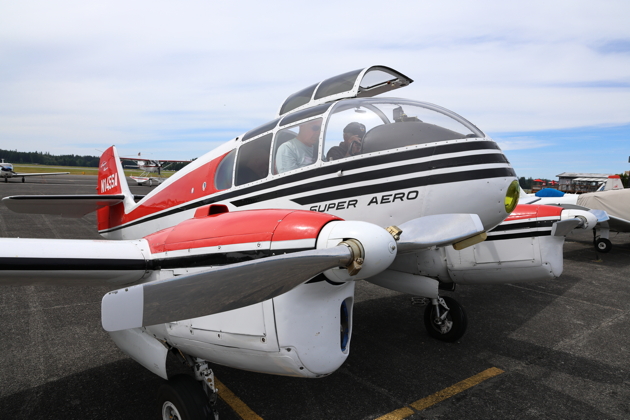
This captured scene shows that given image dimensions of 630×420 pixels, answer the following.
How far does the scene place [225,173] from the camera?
15.1 ft

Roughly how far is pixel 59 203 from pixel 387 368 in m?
5.63

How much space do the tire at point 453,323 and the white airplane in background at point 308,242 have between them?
2 cm

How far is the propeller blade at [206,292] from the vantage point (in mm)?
1962

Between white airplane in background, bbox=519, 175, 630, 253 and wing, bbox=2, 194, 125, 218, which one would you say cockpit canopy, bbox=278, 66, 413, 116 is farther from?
white airplane in background, bbox=519, 175, 630, 253

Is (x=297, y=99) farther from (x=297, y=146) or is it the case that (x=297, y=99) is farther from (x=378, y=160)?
(x=378, y=160)

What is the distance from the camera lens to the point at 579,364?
14.8ft

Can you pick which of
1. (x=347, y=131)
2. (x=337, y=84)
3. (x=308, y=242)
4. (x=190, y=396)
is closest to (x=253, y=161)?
(x=347, y=131)

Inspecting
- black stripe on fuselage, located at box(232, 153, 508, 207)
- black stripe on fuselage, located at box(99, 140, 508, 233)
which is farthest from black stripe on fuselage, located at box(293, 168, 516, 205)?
black stripe on fuselage, located at box(99, 140, 508, 233)

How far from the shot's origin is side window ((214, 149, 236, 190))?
4.53 metres

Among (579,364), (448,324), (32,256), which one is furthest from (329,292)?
(579,364)

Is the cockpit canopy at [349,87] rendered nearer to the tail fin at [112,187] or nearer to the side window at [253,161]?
the side window at [253,161]

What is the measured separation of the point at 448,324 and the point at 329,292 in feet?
10.5

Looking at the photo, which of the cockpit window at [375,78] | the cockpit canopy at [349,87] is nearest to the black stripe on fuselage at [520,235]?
the cockpit canopy at [349,87]

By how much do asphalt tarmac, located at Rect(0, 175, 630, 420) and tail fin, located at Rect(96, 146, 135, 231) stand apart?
142 cm
